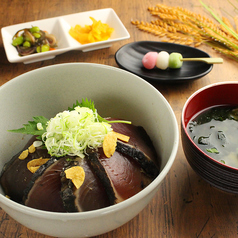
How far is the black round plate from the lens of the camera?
74.1 inches

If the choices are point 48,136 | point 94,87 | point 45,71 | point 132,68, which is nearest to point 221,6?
point 132,68

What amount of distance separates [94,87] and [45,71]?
0.88 ft

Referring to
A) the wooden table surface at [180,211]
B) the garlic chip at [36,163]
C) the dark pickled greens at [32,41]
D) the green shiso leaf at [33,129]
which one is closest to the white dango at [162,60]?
the wooden table surface at [180,211]

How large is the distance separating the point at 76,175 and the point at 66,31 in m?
1.65

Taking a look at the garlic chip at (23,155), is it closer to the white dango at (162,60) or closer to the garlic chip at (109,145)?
the garlic chip at (109,145)

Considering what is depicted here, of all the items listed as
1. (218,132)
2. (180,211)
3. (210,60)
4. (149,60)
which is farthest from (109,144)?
(210,60)

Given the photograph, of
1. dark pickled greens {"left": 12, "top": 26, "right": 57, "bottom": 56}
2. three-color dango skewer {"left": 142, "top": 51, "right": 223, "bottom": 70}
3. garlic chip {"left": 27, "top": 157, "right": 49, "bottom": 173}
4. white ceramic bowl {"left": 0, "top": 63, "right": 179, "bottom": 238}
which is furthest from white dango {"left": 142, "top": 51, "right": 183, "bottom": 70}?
garlic chip {"left": 27, "top": 157, "right": 49, "bottom": 173}

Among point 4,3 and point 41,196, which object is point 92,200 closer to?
point 41,196

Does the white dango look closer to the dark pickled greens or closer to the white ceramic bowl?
the white ceramic bowl

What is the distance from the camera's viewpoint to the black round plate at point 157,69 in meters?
1.88

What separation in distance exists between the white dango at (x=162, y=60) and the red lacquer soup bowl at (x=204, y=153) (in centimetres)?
59

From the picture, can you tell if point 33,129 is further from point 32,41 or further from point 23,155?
point 32,41

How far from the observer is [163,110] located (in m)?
1.19

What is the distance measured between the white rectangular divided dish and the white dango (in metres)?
0.34
